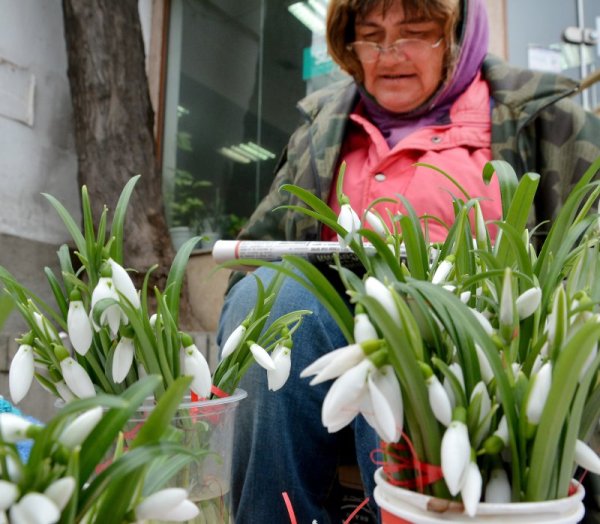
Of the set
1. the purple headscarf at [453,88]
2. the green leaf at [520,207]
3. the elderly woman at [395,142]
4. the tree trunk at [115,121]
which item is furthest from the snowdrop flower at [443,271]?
the tree trunk at [115,121]

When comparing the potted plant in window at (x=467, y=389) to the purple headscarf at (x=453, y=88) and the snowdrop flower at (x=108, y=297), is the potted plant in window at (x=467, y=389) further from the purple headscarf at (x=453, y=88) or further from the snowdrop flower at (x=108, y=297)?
the purple headscarf at (x=453, y=88)

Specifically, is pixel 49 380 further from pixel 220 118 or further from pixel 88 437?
pixel 220 118

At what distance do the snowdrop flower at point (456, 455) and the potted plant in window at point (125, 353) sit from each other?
0.20m

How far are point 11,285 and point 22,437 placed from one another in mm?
255

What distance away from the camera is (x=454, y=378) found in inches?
14.1

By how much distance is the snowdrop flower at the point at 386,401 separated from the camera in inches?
12.9

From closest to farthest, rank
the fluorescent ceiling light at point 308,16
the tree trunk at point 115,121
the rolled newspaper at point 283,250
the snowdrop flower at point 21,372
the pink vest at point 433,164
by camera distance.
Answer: the snowdrop flower at point 21,372
the rolled newspaper at point 283,250
the pink vest at point 433,164
the tree trunk at point 115,121
the fluorescent ceiling light at point 308,16

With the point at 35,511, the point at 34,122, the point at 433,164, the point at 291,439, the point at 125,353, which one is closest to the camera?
the point at 35,511

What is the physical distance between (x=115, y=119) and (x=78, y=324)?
212cm

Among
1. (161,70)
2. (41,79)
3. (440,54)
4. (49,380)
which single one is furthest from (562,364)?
(161,70)

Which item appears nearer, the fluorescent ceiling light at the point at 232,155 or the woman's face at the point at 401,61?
the woman's face at the point at 401,61

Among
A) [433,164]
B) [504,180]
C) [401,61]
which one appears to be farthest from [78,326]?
[401,61]

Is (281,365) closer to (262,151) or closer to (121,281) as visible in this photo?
(121,281)

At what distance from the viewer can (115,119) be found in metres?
2.41
